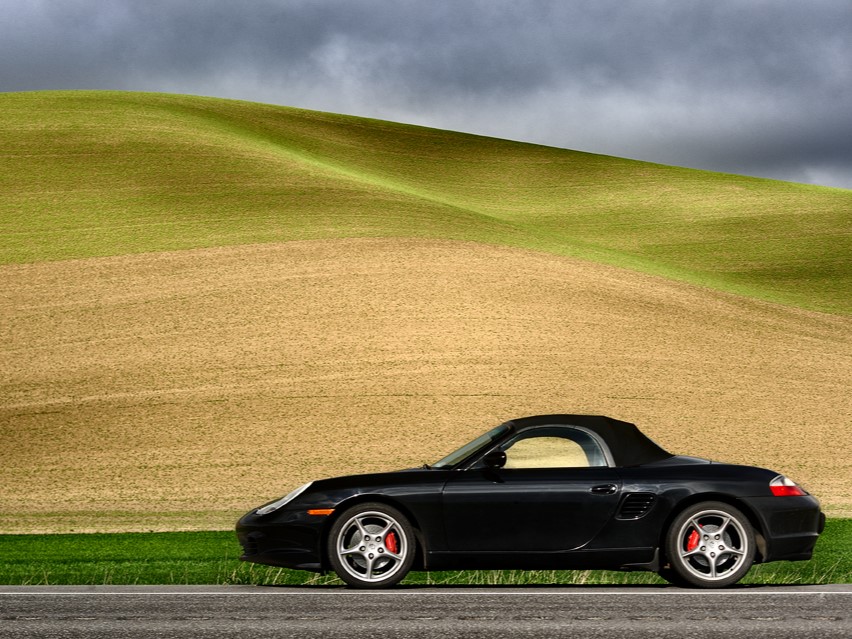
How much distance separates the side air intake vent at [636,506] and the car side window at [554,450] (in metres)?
0.34

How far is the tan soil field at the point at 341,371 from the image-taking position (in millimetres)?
22859

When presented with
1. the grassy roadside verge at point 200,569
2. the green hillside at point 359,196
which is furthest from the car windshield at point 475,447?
the green hillside at point 359,196

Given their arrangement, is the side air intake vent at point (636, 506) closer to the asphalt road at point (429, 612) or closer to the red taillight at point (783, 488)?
the asphalt road at point (429, 612)

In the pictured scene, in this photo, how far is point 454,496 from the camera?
25.4 feet

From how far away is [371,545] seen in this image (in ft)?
25.5

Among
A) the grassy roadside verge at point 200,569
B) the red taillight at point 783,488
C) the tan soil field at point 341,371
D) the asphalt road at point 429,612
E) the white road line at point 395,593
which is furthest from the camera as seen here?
the tan soil field at point 341,371

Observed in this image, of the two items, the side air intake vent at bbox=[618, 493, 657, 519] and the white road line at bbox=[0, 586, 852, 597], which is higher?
the side air intake vent at bbox=[618, 493, 657, 519]

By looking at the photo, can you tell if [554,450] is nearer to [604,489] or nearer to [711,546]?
[604,489]

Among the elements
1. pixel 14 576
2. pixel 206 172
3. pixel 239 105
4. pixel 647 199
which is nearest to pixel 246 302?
pixel 206 172

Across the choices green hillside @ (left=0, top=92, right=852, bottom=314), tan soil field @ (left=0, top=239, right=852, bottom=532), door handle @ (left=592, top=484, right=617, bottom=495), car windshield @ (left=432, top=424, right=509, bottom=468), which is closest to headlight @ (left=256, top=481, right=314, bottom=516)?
car windshield @ (left=432, top=424, right=509, bottom=468)

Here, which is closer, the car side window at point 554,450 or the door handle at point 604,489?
the door handle at point 604,489

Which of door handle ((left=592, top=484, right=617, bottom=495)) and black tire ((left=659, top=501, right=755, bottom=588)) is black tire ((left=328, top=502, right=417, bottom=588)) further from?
black tire ((left=659, top=501, right=755, bottom=588))

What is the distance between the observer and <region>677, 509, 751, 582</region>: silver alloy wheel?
7719 millimetres

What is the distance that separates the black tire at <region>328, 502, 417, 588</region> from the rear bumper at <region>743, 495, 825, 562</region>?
2.33m
